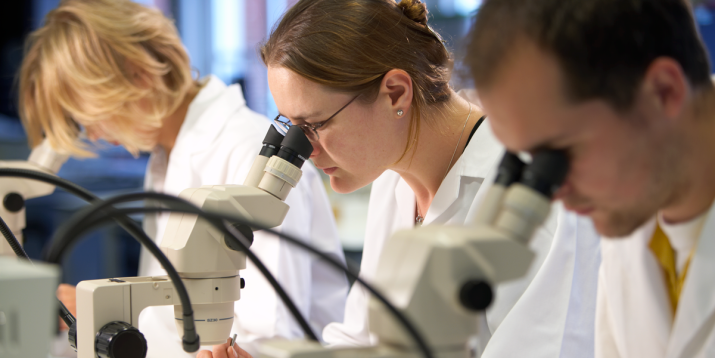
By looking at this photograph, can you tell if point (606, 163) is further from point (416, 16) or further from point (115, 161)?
point (115, 161)

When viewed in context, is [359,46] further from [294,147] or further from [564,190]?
[564,190]

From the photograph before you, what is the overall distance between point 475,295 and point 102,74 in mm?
1535

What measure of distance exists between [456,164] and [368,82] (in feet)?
0.94

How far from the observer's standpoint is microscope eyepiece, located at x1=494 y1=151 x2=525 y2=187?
2.15ft

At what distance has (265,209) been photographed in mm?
998

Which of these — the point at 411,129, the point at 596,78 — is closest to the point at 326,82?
the point at 411,129

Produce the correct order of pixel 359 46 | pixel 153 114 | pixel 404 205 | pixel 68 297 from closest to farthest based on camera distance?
pixel 359 46 < pixel 404 205 < pixel 68 297 < pixel 153 114

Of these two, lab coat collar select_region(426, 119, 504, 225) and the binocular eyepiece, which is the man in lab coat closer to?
the binocular eyepiece

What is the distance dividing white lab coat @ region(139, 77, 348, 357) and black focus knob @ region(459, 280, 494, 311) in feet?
3.43

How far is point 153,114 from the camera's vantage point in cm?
187

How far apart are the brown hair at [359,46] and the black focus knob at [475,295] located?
707 millimetres

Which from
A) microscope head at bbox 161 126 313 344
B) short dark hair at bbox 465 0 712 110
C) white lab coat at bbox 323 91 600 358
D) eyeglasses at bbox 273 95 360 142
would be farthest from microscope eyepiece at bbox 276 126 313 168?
short dark hair at bbox 465 0 712 110

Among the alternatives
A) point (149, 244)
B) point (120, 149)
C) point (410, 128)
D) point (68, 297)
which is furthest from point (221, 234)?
point (120, 149)

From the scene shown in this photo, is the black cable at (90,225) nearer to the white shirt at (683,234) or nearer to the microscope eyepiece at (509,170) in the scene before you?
the microscope eyepiece at (509,170)
